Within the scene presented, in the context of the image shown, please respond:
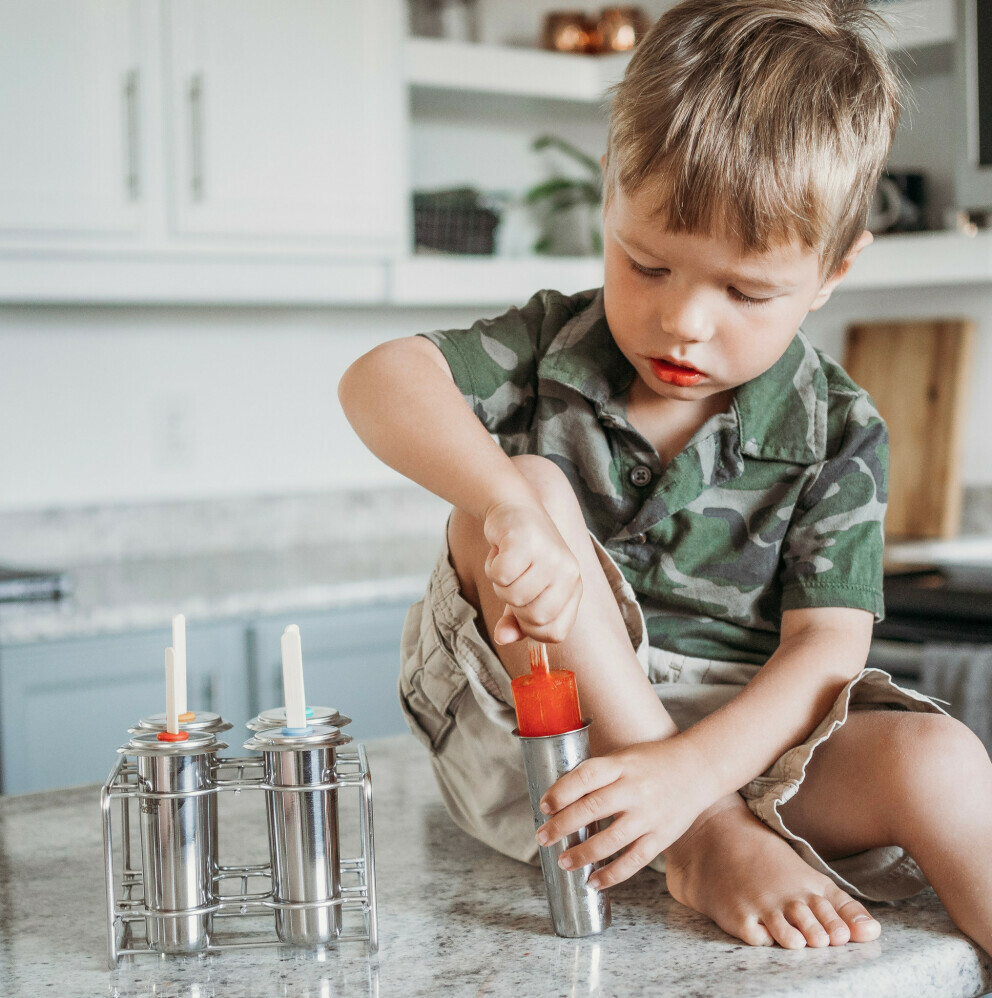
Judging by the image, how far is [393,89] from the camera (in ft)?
8.16

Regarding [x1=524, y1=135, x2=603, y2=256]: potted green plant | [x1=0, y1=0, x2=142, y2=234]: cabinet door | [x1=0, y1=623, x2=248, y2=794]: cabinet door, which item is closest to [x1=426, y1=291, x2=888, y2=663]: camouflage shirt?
[x1=0, y1=623, x2=248, y2=794]: cabinet door

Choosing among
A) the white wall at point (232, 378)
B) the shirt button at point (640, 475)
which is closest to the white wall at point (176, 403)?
the white wall at point (232, 378)

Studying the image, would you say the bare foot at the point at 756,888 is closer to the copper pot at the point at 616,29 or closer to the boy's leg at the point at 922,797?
the boy's leg at the point at 922,797

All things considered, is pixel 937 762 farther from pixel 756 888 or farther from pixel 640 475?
pixel 640 475

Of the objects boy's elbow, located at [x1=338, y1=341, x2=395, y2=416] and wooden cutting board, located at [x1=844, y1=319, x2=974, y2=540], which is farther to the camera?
wooden cutting board, located at [x1=844, y1=319, x2=974, y2=540]

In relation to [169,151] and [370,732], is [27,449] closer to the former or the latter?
[169,151]

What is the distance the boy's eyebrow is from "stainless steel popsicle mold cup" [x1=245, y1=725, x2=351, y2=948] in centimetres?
38

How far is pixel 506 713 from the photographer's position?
849mm

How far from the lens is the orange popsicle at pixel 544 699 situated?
2.25ft

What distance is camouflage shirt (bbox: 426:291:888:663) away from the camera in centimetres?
94

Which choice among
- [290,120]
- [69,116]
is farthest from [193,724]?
[290,120]

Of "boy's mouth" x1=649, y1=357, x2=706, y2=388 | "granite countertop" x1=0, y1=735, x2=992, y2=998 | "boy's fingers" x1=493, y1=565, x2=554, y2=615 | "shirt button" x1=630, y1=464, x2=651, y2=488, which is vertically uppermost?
"boy's mouth" x1=649, y1=357, x2=706, y2=388

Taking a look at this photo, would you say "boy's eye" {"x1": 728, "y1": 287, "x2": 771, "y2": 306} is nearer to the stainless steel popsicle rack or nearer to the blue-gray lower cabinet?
the stainless steel popsicle rack

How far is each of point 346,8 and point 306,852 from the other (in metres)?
2.09
